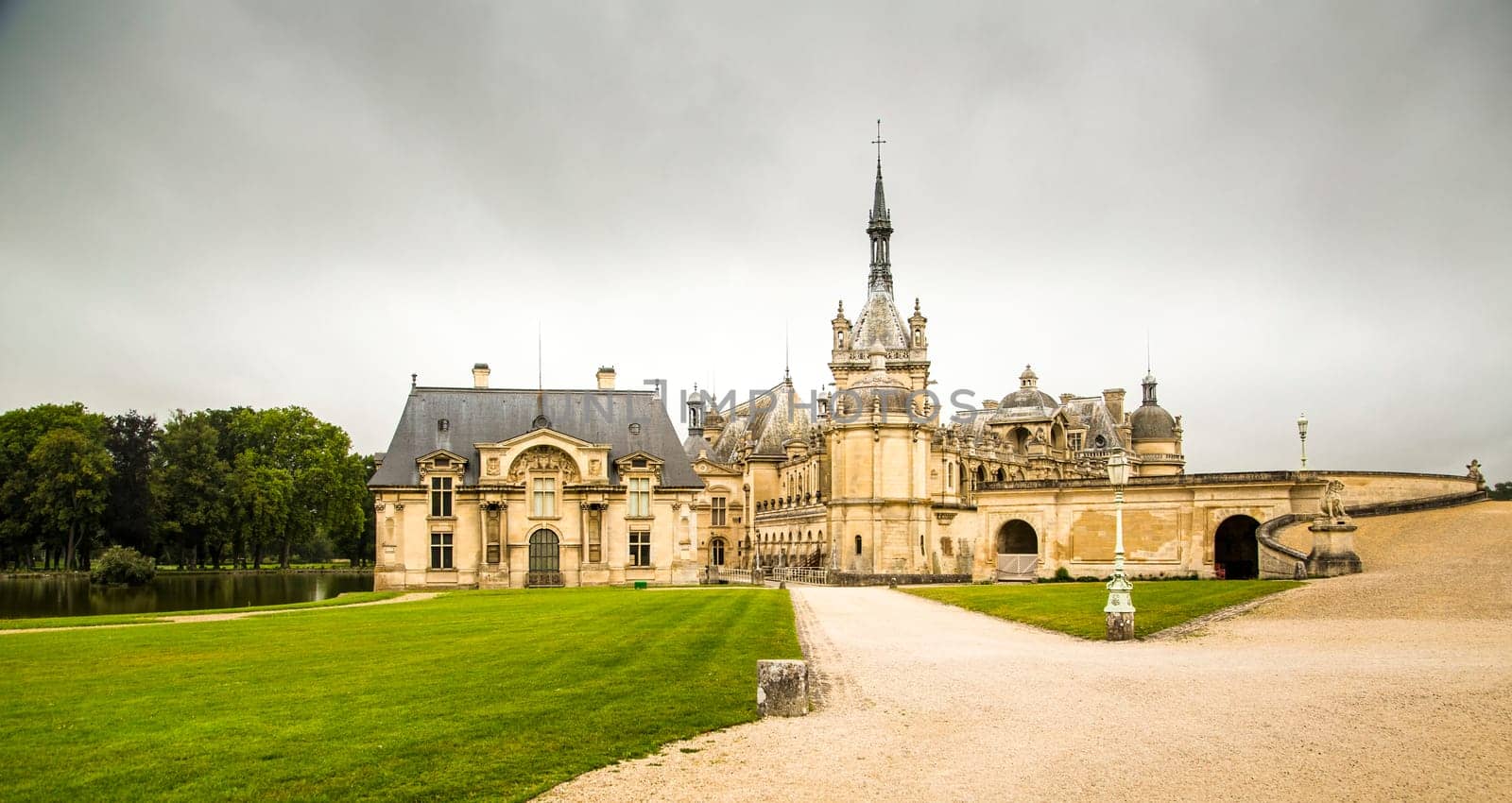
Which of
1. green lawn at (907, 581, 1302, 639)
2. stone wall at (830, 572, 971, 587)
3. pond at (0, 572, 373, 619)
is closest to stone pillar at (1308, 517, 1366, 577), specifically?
green lawn at (907, 581, 1302, 639)

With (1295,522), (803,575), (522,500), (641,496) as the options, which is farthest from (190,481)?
(1295,522)

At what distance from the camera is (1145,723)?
1095 cm

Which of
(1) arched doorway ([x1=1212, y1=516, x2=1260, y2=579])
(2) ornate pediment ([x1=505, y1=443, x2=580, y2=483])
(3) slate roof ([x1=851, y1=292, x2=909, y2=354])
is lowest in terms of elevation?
(1) arched doorway ([x1=1212, y1=516, x2=1260, y2=579])

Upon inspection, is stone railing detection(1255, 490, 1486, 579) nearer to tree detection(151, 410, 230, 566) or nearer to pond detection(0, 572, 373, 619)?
pond detection(0, 572, 373, 619)

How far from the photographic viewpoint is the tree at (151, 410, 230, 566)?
69.6 meters

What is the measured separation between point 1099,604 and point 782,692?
17046 millimetres

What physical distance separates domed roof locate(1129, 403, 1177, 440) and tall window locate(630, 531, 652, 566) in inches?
1769

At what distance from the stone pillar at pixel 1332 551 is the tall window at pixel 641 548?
92.2 feet

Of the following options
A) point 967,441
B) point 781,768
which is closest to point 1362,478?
point 967,441

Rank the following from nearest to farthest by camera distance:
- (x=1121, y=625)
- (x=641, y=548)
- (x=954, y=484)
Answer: (x=1121, y=625), (x=641, y=548), (x=954, y=484)

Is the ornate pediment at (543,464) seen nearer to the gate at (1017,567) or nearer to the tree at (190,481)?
the gate at (1017,567)

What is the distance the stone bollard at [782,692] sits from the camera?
11758mm

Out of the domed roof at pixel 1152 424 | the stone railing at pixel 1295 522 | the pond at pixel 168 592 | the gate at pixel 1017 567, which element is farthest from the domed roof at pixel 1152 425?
the pond at pixel 168 592

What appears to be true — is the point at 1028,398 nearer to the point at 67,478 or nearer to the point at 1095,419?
the point at 1095,419
